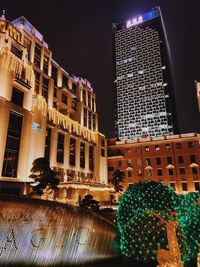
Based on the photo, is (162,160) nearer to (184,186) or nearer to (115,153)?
(184,186)

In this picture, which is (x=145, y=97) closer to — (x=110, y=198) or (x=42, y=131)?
(x=110, y=198)

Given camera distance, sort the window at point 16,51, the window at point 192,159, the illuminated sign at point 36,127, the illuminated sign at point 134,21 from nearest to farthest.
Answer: the window at point 16,51 → the illuminated sign at point 36,127 → the window at point 192,159 → the illuminated sign at point 134,21

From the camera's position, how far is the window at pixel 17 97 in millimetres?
29297

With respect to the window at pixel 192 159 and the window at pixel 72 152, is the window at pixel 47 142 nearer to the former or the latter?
the window at pixel 72 152

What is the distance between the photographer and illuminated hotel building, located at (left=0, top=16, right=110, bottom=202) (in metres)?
27.4

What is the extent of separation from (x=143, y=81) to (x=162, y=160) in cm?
7280

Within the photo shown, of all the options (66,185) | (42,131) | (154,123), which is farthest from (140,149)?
(154,123)

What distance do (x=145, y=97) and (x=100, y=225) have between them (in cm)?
10785

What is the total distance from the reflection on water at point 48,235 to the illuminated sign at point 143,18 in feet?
449

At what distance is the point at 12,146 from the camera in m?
27.2

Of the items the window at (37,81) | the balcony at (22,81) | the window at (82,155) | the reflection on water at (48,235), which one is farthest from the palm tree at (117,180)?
the reflection on water at (48,235)

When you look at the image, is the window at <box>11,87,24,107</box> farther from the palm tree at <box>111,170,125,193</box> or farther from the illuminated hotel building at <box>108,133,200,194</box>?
the illuminated hotel building at <box>108,133,200,194</box>

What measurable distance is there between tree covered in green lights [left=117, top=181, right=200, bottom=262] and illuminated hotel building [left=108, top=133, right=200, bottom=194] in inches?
1639

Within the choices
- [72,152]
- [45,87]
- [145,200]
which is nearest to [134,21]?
[45,87]
